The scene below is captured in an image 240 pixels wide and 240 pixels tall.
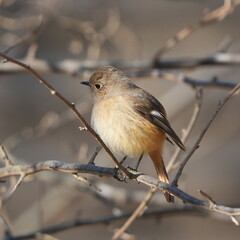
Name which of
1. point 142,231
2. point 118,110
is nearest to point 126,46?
point 142,231

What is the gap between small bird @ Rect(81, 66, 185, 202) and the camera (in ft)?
13.9

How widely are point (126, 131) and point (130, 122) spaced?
96 millimetres

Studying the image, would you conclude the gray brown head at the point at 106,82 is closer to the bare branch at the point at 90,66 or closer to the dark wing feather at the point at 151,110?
the dark wing feather at the point at 151,110

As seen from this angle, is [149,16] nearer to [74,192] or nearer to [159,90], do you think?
[159,90]

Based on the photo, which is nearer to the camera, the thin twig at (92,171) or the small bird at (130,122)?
the thin twig at (92,171)

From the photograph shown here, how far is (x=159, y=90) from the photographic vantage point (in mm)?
8828

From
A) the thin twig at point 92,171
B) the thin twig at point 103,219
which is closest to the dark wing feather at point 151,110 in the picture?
the thin twig at point 103,219

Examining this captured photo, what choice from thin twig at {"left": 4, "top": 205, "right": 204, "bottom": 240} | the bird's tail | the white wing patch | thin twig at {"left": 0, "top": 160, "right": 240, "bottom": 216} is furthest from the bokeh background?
thin twig at {"left": 0, "top": 160, "right": 240, "bottom": 216}

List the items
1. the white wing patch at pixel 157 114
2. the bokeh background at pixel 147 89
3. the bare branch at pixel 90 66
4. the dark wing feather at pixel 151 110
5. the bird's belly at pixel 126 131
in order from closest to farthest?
the bird's belly at pixel 126 131, the dark wing feather at pixel 151 110, the white wing patch at pixel 157 114, the bare branch at pixel 90 66, the bokeh background at pixel 147 89

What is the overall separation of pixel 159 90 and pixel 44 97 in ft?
6.09

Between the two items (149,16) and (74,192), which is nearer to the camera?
(74,192)

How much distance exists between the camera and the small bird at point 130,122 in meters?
4.24

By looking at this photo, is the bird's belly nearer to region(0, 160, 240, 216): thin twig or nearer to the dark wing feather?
the dark wing feather

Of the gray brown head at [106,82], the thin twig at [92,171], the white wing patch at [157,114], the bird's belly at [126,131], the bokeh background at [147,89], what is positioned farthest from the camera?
the bokeh background at [147,89]
